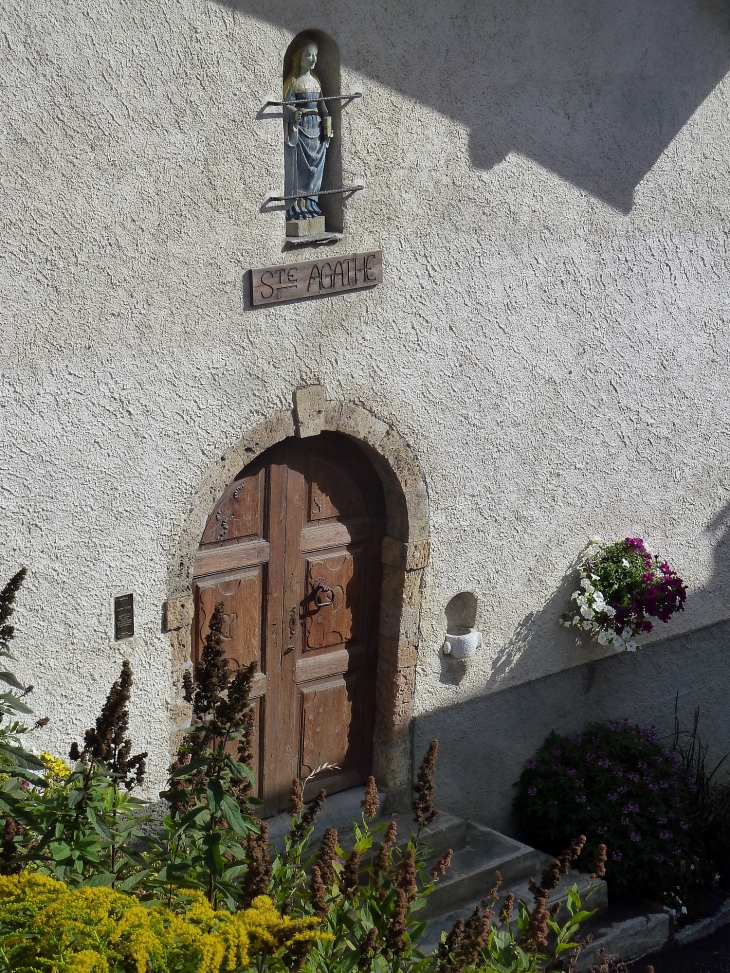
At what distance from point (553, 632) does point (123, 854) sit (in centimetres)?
337

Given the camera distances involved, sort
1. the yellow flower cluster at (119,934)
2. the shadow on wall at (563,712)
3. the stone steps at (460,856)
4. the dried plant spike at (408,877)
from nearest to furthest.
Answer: the yellow flower cluster at (119,934)
the dried plant spike at (408,877)
the stone steps at (460,856)
the shadow on wall at (563,712)

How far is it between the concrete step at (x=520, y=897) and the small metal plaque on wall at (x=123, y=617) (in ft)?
6.40

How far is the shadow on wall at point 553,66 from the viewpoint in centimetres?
516

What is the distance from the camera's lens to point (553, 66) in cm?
571

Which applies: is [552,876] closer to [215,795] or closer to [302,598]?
[215,795]

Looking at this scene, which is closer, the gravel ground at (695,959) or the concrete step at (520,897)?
the concrete step at (520,897)

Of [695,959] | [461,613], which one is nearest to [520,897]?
[695,959]

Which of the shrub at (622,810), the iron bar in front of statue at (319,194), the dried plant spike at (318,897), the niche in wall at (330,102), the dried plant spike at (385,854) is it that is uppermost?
the niche in wall at (330,102)

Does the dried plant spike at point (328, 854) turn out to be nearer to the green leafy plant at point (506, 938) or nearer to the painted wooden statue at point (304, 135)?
the green leafy plant at point (506, 938)

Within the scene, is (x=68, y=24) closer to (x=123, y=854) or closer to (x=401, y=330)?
(x=401, y=330)

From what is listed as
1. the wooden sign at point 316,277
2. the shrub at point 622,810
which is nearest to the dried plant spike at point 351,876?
the wooden sign at point 316,277

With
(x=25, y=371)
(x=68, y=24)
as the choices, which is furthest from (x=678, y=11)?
(x=25, y=371)

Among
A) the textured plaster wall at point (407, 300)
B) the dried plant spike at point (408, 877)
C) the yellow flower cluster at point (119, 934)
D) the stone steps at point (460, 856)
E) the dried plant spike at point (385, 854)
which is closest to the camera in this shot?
the yellow flower cluster at point (119, 934)

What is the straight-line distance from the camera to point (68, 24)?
4309 mm
